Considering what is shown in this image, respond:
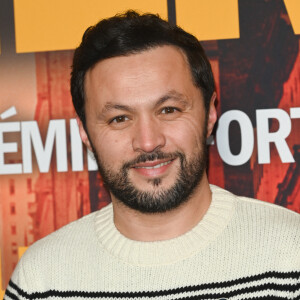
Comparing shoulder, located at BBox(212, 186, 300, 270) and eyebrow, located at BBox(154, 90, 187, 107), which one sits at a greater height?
eyebrow, located at BBox(154, 90, 187, 107)

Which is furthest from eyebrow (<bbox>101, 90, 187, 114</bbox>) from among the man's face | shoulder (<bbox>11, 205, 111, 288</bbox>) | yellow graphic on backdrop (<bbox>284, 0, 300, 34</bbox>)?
yellow graphic on backdrop (<bbox>284, 0, 300, 34</bbox>)

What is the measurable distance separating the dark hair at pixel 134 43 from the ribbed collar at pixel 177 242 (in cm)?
32

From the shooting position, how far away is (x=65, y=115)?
6.23ft

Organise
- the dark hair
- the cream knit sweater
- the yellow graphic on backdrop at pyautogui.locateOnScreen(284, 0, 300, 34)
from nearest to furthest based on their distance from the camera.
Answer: the cream knit sweater < the dark hair < the yellow graphic on backdrop at pyautogui.locateOnScreen(284, 0, 300, 34)

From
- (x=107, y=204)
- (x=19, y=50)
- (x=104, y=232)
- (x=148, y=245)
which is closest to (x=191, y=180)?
(x=148, y=245)

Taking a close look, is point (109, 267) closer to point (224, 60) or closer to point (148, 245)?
point (148, 245)

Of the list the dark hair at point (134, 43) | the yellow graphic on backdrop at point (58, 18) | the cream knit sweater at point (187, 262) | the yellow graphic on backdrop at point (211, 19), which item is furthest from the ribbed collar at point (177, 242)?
the yellow graphic on backdrop at point (58, 18)

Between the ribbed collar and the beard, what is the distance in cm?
9

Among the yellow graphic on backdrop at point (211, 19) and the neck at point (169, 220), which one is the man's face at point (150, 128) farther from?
the yellow graphic on backdrop at point (211, 19)

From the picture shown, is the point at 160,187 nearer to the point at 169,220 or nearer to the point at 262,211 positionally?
the point at 169,220

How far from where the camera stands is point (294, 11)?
5.91ft

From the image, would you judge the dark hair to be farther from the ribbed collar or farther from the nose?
the ribbed collar

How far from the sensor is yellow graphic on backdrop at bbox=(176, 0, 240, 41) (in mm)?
1813

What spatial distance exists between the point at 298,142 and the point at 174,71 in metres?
0.57
